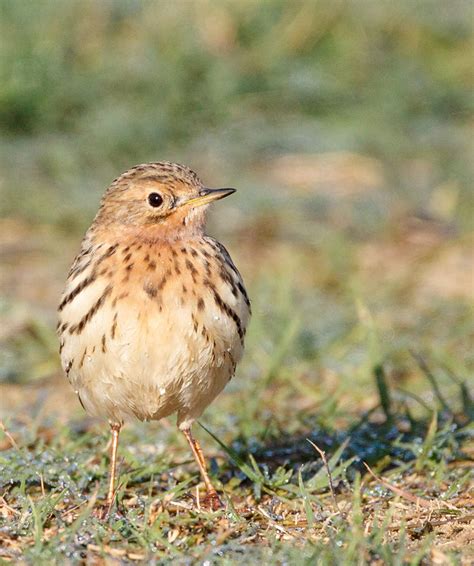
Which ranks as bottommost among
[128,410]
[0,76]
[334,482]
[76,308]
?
[334,482]

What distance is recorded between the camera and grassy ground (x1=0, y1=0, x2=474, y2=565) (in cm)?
433

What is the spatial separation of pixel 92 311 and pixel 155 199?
2.11 ft

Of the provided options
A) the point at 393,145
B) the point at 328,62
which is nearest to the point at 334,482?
the point at 393,145

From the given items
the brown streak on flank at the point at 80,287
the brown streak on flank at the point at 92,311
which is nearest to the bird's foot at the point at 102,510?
the brown streak on flank at the point at 92,311

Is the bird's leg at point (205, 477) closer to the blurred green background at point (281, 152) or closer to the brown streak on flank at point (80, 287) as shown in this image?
the brown streak on flank at point (80, 287)

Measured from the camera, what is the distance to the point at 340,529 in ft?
13.5

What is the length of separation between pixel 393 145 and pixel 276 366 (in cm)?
434

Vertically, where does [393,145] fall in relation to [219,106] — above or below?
below

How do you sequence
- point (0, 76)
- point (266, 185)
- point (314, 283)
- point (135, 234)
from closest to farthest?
point (135, 234) → point (314, 283) → point (266, 185) → point (0, 76)

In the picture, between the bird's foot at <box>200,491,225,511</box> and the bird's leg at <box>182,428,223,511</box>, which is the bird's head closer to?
the bird's leg at <box>182,428,223,511</box>

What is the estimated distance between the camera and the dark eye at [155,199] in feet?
15.9

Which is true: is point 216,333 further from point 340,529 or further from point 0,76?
point 0,76

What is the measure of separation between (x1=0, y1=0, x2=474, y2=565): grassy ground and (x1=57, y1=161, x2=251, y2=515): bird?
27cm

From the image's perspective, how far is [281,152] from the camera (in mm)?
9734
